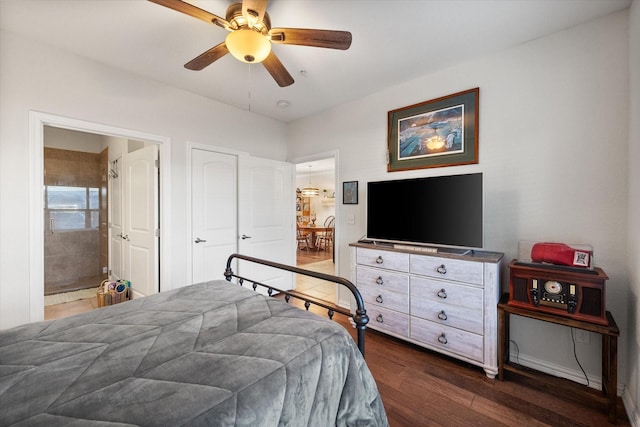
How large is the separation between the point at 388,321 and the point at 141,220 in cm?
301

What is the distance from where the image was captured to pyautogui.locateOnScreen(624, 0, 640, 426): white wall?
1552 millimetres

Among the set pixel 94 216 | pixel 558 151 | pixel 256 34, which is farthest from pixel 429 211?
pixel 94 216

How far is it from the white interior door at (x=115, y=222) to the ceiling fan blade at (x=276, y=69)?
9.57 ft

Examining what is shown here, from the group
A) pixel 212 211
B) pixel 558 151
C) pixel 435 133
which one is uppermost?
pixel 435 133

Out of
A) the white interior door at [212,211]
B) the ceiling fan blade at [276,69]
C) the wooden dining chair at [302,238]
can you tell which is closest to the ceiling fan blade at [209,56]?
the ceiling fan blade at [276,69]

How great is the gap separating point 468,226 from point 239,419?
6.94ft

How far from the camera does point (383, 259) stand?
2.56 meters

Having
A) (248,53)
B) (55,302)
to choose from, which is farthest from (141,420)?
(55,302)

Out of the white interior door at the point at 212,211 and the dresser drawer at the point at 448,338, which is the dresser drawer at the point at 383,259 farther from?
the white interior door at the point at 212,211

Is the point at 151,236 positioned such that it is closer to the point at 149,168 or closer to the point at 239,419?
the point at 149,168

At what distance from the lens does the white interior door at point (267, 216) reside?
11.5ft

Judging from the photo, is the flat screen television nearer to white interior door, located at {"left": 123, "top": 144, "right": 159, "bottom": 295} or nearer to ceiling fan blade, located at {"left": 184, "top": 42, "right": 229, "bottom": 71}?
ceiling fan blade, located at {"left": 184, "top": 42, "right": 229, "bottom": 71}

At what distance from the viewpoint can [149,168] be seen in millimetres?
3016

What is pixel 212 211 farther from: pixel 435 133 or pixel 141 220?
pixel 435 133
